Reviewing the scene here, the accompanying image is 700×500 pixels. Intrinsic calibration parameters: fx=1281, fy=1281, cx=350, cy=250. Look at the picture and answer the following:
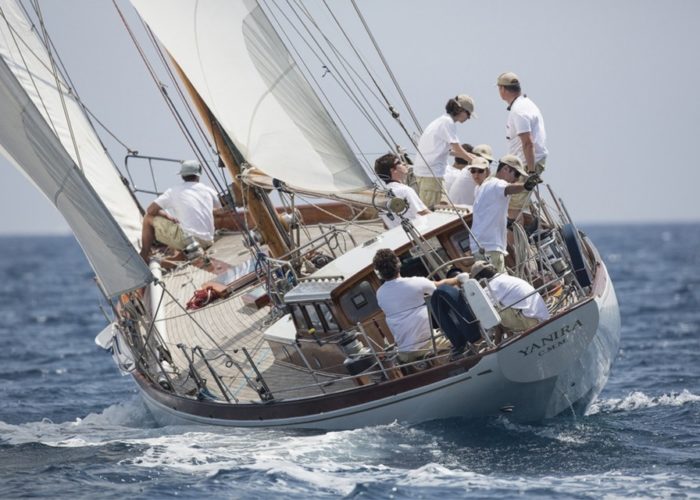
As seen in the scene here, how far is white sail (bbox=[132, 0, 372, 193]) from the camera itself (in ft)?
46.0

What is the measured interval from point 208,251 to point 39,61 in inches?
149

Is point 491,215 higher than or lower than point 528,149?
lower

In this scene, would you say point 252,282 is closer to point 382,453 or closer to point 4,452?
point 4,452

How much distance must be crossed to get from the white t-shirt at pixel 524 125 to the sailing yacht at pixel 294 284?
66 centimetres

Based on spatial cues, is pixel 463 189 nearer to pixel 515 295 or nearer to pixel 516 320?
pixel 516 320

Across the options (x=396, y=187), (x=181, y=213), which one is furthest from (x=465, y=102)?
→ (x=181, y=213)

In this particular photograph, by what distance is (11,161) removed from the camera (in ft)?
48.1

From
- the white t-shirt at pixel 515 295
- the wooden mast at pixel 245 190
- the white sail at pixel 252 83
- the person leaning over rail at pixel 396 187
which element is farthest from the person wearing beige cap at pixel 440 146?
the white t-shirt at pixel 515 295

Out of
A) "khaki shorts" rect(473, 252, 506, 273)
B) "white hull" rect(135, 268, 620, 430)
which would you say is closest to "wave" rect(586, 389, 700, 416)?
"white hull" rect(135, 268, 620, 430)

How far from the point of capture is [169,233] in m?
17.8

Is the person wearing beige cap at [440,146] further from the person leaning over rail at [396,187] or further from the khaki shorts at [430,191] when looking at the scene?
the person leaning over rail at [396,187]

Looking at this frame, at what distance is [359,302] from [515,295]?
183cm

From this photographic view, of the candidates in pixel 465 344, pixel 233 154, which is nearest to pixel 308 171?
pixel 233 154

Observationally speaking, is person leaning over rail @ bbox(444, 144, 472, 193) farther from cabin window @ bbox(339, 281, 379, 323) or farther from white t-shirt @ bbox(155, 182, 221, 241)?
white t-shirt @ bbox(155, 182, 221, 241)
